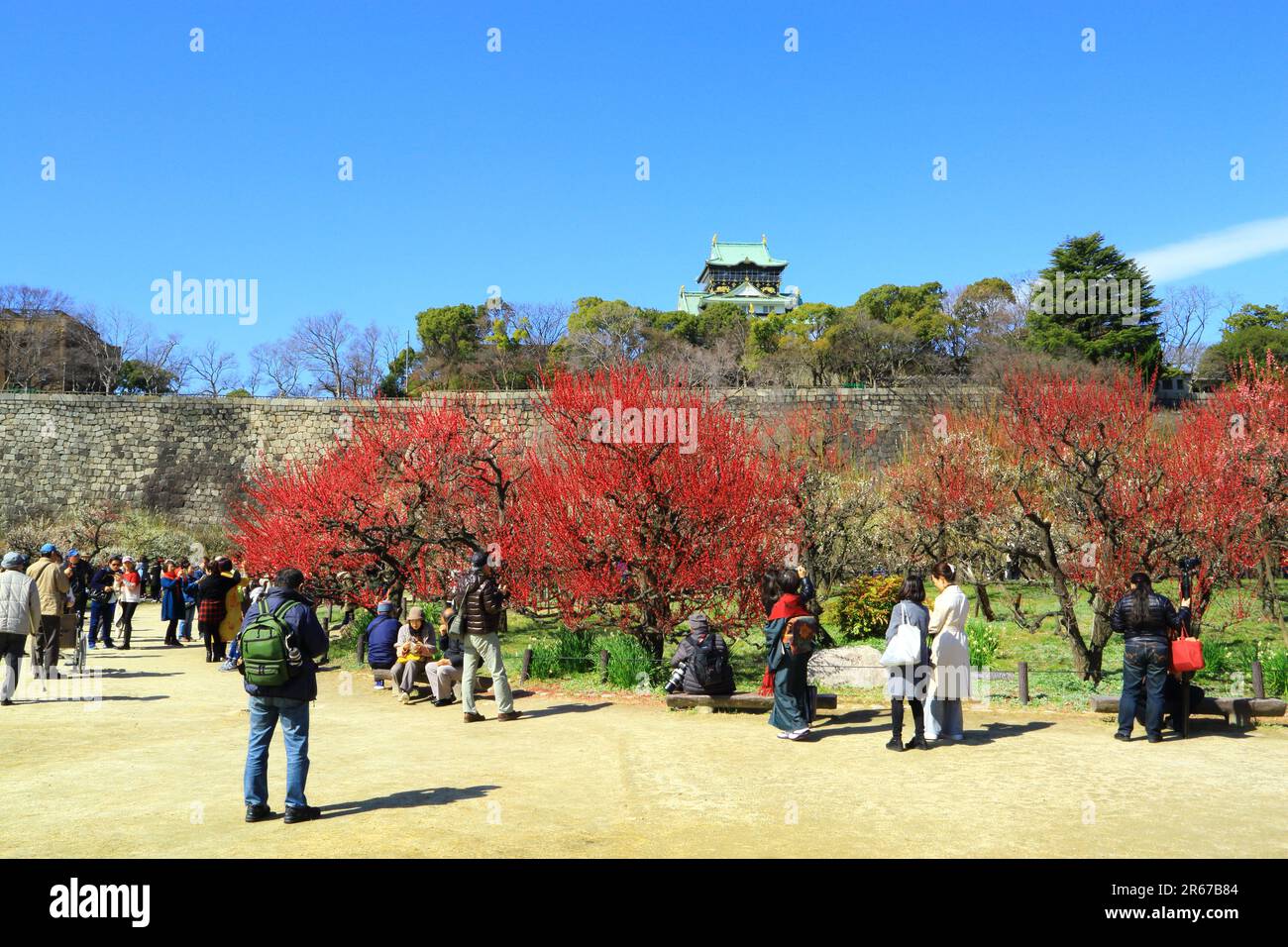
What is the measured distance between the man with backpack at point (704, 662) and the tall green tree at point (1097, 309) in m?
33.5

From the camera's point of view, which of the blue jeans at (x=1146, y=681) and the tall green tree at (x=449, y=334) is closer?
the blue jeans at (x=1146, y=681)

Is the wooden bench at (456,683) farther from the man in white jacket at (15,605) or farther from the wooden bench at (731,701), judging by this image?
the man in white jacket at (15,605)

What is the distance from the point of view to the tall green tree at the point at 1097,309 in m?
37.9

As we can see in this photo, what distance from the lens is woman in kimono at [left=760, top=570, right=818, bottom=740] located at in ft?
25.5

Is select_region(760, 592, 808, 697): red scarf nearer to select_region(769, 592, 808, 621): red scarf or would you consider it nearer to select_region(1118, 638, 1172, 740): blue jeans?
select_region(769, 592, 808, 621): red scarf

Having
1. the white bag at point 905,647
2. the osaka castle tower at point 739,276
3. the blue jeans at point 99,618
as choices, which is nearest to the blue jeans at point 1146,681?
the white bag at point 905,647

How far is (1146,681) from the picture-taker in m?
7.78

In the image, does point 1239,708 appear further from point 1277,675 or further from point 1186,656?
point 1277,675

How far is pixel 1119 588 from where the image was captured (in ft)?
37.1

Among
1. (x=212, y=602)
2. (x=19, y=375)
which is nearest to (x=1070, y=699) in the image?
(x=212, y=602)

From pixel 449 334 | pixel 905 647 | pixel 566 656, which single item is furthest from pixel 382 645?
pixel 449 334

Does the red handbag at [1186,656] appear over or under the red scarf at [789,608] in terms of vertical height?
under

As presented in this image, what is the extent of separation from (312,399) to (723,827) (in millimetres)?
41988

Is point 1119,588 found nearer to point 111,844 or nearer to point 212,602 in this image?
point 111,844
